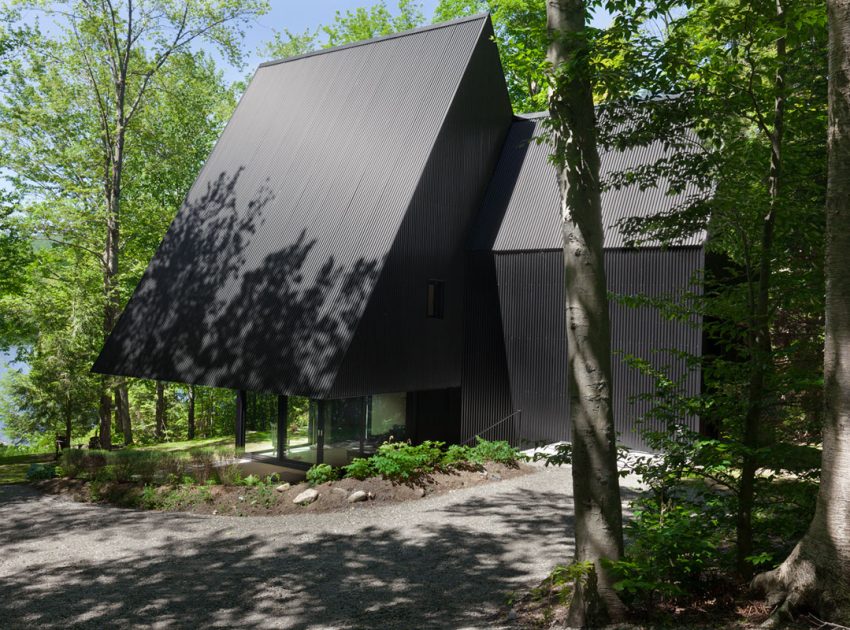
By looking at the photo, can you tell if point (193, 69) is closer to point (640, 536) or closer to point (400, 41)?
point (400, 41)

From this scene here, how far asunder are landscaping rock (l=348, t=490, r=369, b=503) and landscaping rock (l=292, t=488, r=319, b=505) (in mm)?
500

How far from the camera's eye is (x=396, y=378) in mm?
13102

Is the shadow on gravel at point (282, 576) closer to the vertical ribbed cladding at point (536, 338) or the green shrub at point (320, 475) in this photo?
the green shrub at point (320, 475)

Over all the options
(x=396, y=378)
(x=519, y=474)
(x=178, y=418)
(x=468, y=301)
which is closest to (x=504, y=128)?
(x=468, y=301)

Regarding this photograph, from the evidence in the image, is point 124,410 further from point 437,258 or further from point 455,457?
point 455,457

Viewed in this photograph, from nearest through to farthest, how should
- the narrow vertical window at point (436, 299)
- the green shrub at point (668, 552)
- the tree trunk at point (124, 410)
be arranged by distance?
1. the green shrub at point (668, 552)
2. the narrow vertical window at point (436, 299)
3. the tree trunk at point (124, 410)

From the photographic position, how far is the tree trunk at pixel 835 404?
421cm

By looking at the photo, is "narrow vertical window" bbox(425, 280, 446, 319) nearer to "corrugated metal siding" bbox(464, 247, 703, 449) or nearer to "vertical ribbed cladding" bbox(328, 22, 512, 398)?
"vertical ribbed cladding" bbox(328, 22, 512, 398)

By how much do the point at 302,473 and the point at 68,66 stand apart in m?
14.9

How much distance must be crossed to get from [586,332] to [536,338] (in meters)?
8.98

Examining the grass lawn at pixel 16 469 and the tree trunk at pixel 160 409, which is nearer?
the grass lawn at pixel 16 469

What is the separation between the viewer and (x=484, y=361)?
48.6 feet

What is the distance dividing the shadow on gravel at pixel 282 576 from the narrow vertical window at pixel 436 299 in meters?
5.15

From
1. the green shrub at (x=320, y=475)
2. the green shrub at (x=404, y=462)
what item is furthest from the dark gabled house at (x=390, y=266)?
the green shrub at (x=404, y=462)
